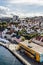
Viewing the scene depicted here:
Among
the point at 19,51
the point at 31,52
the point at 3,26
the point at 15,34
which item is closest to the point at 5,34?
the point at 15,34

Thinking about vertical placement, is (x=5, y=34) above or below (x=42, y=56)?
below

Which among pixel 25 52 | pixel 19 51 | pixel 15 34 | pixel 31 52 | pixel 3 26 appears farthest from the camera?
pixel 3 26

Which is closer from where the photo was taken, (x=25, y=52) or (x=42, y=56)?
(x=42, y=56)

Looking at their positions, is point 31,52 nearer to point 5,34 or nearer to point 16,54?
point 16,54

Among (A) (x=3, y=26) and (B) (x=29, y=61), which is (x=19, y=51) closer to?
(B) (x=29, y=61)

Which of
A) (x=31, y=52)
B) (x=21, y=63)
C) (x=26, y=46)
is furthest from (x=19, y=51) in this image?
(x=21, y=63)

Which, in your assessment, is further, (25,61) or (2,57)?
(2,57)

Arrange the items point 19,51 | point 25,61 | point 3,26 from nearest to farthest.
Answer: point 25,61, point 19,51, point 3,26

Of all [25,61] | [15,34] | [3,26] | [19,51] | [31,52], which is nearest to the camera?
[25,61]

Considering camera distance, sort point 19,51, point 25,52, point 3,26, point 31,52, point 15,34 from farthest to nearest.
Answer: point 3,26 → point 15,34 → point 19,51 → point 25,52 → point 31,52
